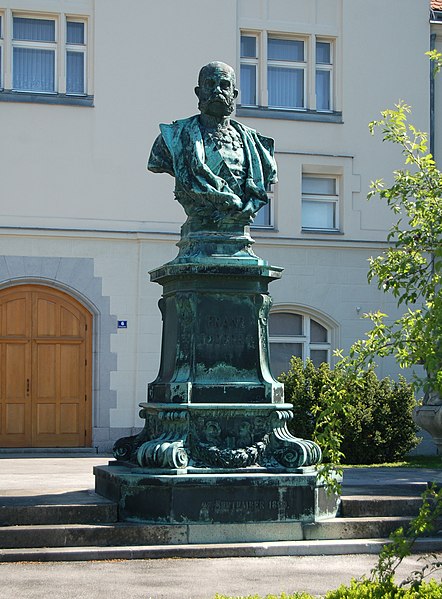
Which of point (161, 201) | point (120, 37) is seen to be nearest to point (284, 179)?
point (161, 201)

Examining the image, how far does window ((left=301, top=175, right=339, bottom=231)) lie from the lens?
24.8 m

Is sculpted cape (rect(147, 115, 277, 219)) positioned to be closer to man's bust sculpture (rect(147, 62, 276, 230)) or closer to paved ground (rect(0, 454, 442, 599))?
man's bust sculpture (rect(147, 62, 276, 230))

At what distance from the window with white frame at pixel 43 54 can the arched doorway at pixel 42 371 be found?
3.78m

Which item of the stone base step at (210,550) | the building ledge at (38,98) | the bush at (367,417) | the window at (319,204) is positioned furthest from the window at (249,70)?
the stone base step at (210,550)

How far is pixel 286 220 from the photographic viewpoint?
24.4m

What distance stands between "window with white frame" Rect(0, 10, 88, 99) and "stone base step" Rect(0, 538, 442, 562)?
48.4 feet

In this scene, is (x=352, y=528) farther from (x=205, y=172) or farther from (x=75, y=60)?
(x=75, y=60)

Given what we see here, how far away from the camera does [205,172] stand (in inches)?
418

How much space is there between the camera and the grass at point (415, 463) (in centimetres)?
1905

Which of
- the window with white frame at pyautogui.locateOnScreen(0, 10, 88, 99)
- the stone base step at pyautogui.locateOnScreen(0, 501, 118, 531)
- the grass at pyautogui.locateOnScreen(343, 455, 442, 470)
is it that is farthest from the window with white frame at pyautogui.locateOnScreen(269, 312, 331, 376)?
the stone base step at pyautogui.locateOnScreen(0, 501, 118, 531)

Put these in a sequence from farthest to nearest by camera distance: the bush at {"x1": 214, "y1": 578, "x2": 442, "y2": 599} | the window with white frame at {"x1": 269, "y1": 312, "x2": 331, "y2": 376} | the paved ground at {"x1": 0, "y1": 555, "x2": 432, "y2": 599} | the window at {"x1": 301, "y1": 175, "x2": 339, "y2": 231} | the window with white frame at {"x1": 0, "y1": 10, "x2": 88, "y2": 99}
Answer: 1. the window at {"x1": 301, "y1": 175, "x2": 339, "y2": 231}
2. the window with white frame at {"x1": 269, "y1": 312, "x2": 331, "y2": 376}
3. the window with white frame at {"x1": 0, "y1": 10, "x2": 88, "y2": 99}
4. the paved ground at {"x1": 0, "y1": 555, "x2": 432, "y2": 599}
5. the bush at {"x1": 214, "y1": 578, "x2": 442, "y2": 599}

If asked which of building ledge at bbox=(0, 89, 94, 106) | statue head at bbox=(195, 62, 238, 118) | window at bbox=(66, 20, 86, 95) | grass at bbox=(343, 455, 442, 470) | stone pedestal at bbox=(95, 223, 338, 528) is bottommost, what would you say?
grass at bbox=(343, 455, 442, 470)

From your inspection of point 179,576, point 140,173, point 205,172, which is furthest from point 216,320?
point 140,173

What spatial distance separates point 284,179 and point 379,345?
16.9 m
